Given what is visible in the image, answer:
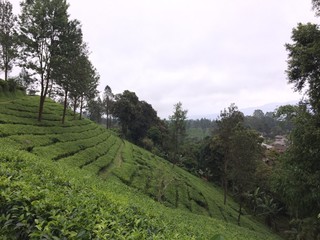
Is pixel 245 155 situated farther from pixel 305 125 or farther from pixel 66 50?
pixel 66 50

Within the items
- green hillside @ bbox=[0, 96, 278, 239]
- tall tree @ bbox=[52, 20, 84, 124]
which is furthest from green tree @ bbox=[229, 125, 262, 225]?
tall tree @ bbox=[52, 20, 84, 124]

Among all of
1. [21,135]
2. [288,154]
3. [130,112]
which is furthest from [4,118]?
[130,112]

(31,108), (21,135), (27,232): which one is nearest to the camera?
(27,232)

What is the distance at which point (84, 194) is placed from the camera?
7.92 m

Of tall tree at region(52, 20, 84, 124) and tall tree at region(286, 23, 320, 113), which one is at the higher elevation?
tall tree at region(52, 20, 84, 124)

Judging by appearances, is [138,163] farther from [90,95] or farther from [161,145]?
[161,145]

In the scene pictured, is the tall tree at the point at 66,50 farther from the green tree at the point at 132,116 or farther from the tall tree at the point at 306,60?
the green tree at the point at 132,116

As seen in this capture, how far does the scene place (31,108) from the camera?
136 feet

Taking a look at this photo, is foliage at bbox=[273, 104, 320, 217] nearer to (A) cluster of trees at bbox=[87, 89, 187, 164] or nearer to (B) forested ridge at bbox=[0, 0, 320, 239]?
(B) forested ridge at bbox=[0, 0, 320, 239]

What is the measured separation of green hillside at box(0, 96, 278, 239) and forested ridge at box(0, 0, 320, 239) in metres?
0.04

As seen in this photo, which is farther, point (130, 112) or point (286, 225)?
point (130, 112)

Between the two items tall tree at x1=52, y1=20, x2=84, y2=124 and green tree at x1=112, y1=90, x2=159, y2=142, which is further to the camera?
green tree at x1=112, y1=90, x2=159, y2=142

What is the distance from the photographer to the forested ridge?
5.50 metres

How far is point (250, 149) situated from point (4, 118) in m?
29.2
